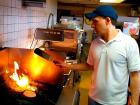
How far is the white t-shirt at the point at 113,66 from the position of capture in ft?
5.51

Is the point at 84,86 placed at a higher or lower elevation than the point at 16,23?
lower

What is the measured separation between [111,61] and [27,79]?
2.03ft

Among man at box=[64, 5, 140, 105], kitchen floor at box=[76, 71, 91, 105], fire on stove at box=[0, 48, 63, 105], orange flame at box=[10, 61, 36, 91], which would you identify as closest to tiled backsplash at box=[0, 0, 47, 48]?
fire on stove at box=[0, 48, 63, 105]

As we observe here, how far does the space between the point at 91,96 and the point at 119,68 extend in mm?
353

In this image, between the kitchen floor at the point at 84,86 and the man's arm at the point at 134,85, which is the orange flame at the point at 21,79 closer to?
the man's arm at the point at 134,85

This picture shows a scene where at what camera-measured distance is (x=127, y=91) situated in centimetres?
186

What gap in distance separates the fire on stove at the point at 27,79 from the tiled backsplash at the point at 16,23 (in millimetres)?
190

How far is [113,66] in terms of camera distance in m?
1.71

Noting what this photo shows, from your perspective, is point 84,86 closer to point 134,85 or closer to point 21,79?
point 134,85

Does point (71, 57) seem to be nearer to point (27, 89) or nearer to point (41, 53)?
point (41, 53)

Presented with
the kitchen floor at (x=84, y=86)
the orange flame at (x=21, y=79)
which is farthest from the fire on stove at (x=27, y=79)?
the kitchen floor at (x=84, y=86)

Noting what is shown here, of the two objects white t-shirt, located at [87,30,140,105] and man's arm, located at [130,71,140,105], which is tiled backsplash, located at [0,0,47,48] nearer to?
white t-shirt, located at [87,30,140,105]

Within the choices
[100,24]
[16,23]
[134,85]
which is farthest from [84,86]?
[100,24]

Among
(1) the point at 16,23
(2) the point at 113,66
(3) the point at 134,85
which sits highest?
(1) the point at 16,23
